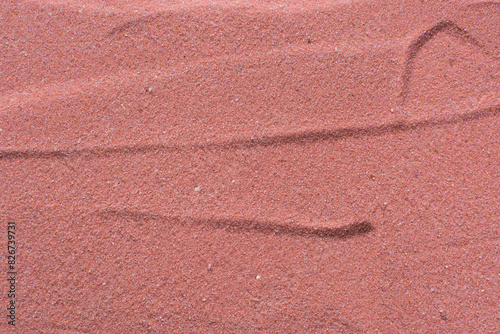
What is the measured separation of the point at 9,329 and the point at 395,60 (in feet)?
5.43

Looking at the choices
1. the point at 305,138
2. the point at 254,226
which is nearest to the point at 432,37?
the point at 305,138

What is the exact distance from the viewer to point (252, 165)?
1238 mm

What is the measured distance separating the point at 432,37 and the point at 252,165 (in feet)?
2.79

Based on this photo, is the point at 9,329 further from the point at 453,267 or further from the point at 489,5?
the point at 489,5

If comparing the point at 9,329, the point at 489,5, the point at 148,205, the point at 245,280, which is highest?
the point at 489,5

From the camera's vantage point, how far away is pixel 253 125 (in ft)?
4.17

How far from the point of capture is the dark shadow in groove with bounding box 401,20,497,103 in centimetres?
131

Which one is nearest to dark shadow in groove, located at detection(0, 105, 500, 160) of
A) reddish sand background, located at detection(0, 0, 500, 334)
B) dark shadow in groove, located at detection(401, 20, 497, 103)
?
reddish sand background, located at detection(0, 0, 500, 334)

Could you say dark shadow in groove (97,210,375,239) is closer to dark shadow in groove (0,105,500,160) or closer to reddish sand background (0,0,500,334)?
reddish sand background (0,0,500,334)

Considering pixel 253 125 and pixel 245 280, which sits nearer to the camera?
pixel 245 280

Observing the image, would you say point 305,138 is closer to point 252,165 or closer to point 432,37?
point 252,165

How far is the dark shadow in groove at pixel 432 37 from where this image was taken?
4.30 feet

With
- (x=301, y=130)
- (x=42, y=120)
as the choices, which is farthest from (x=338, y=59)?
(x=42, y=120)

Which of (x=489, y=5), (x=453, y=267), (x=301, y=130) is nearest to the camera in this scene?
(x=453, y=267)
